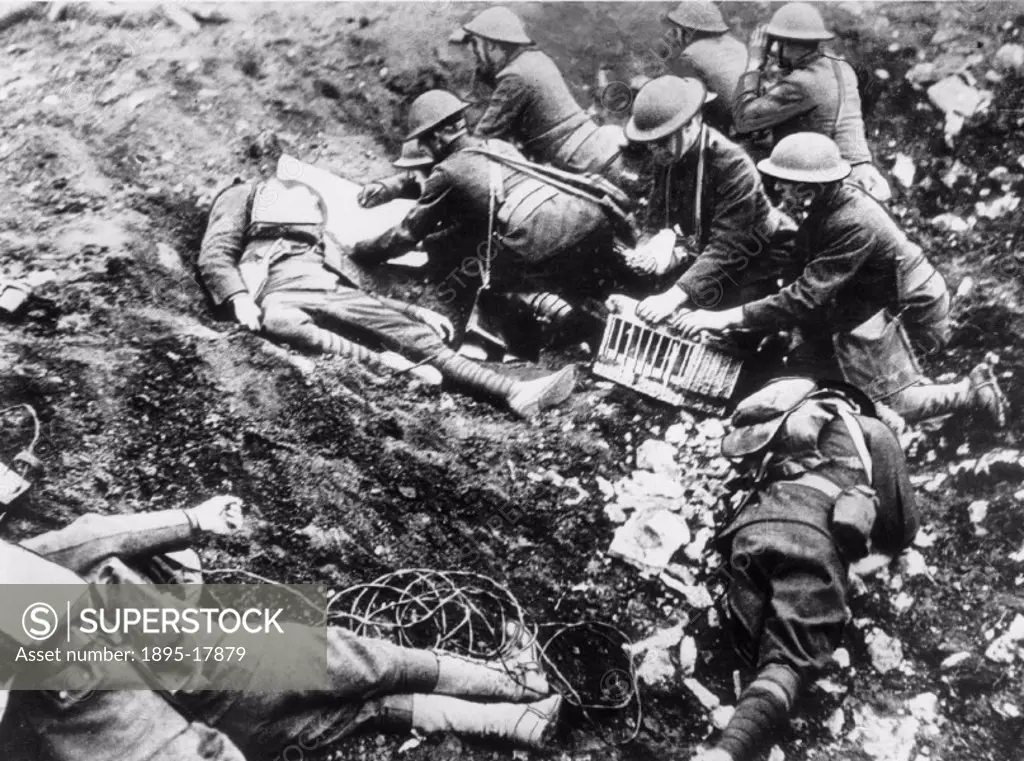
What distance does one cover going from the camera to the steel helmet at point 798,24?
3.24 meters

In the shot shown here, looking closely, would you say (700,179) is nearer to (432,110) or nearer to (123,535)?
(432,110)

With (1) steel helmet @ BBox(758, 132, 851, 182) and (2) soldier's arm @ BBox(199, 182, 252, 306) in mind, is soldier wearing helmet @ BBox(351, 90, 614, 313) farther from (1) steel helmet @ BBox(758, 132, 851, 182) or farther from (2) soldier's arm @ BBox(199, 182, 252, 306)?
(1) steel helmet @ BBox(758, 132, 851, 182)

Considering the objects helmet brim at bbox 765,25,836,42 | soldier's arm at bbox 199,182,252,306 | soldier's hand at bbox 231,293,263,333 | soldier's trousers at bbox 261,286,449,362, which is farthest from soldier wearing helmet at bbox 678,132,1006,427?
soldier's arm at bbox 199,182,252,306

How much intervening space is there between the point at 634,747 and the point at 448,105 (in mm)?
2694

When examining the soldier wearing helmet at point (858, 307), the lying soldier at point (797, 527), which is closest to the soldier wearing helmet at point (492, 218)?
the soldier wearing helmet at point (858, 307)

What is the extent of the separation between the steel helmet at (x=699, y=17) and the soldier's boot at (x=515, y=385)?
4.98 feet

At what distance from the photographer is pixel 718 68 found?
10.7 ft

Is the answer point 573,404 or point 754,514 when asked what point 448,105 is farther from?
point 754,514

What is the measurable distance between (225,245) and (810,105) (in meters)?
2.50

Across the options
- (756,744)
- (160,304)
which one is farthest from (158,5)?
(756,744)

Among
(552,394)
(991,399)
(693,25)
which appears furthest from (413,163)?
(991,399)

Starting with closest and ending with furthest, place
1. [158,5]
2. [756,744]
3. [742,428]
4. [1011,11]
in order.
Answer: [756,744] → [742,428] → [1011,11] → [158,5]

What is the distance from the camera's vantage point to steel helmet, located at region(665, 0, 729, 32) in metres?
3.30

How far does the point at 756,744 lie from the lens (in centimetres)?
283
